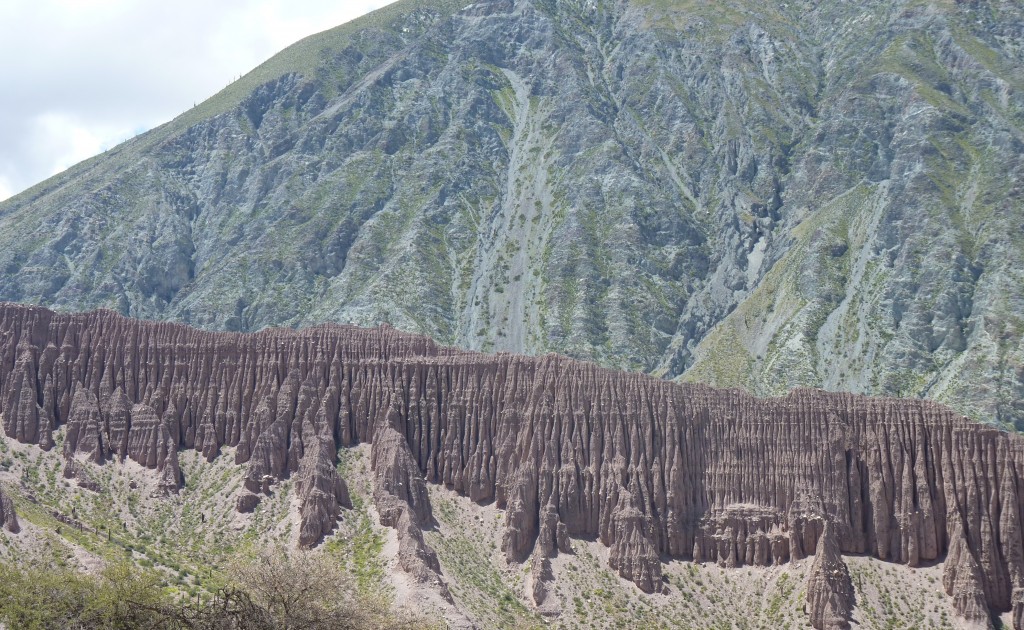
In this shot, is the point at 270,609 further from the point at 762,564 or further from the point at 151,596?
the point at 762,564

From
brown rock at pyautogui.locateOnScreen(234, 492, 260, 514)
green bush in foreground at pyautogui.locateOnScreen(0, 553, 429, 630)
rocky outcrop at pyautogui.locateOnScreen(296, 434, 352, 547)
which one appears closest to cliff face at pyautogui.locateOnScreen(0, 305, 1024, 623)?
rocky outcrop at pyautogui.locateOnScreen(296, 434, 352, 547)

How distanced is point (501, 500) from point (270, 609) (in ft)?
219

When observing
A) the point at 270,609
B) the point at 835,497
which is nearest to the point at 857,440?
the point at 835,497

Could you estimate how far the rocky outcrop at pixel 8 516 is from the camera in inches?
4658

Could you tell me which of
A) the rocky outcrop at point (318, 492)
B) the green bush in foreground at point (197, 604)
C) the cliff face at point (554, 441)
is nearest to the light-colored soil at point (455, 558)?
the rocky outcrop at point (318, 492)

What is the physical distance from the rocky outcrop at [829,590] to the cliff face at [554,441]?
68cm

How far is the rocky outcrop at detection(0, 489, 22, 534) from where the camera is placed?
118 meters

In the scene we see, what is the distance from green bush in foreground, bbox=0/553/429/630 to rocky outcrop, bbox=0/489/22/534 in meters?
20.8

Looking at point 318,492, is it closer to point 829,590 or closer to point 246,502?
point 246,502

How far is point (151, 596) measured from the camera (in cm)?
9181

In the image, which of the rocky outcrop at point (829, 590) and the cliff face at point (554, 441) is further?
the cliff face at point (554, 441)

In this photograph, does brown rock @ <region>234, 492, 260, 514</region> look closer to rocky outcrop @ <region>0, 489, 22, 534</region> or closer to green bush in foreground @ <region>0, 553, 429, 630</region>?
rocky outcrop @ <region>0, 489, 22, 534</region>

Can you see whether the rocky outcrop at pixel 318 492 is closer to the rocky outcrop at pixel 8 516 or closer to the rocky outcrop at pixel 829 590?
the rocky outcrop at pixel 8 516

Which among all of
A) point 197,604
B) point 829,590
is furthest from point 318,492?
point 829,590
